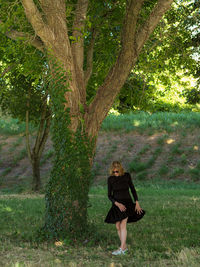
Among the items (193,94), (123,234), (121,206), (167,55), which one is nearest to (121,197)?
(121,206)

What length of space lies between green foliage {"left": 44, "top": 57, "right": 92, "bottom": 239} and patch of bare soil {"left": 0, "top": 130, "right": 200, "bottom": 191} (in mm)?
13747

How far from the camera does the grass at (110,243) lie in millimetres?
5840

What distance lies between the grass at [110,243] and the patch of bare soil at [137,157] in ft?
33.3

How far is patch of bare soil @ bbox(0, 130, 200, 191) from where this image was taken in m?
21.6

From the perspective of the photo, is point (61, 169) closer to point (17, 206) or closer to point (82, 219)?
point (82, 219)

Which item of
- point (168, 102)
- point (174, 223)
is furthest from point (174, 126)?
point (174, 223)

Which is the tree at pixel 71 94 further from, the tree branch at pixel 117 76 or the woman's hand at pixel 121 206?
the woman's hand at pixel 121 206

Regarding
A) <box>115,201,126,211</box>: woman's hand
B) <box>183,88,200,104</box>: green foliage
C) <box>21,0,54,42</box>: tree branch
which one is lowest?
<box>115,201,126,211</box>: woman's hand

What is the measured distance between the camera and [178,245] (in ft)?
22.4

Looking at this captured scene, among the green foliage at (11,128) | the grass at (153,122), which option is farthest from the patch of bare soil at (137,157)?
the green foliage at (11,128)

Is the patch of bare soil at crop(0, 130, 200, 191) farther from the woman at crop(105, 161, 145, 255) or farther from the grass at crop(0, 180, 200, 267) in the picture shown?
the woman at crop(105, 161, 145, 255)

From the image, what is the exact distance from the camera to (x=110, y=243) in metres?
7.29

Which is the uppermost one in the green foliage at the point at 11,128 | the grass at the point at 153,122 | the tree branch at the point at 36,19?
the tree branch at the point at 36,19

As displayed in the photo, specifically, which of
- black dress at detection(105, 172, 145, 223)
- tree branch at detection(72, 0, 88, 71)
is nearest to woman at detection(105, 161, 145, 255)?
black dress at detection(105, 172, 145, 223)
